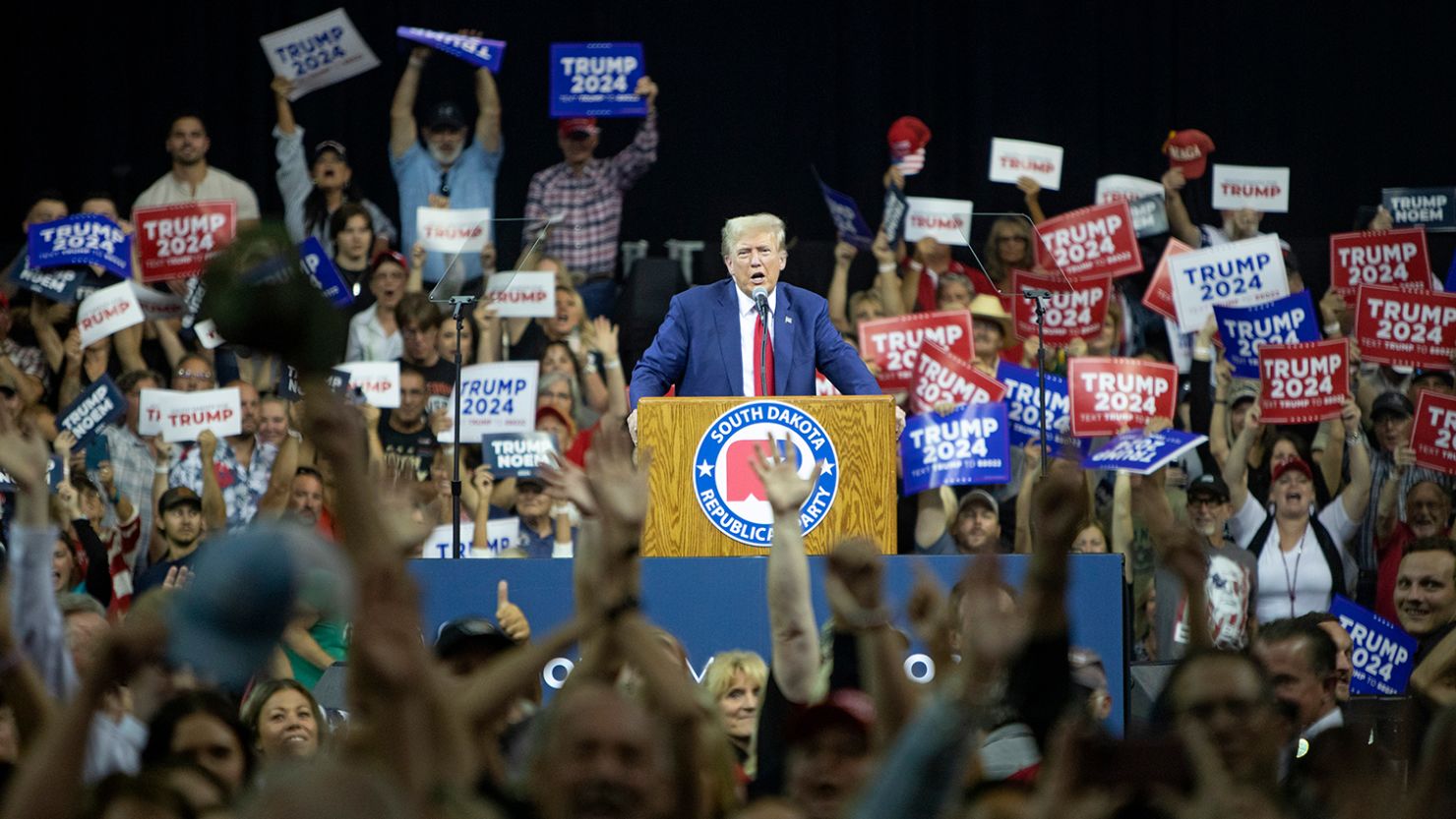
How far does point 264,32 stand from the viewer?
1152 cm

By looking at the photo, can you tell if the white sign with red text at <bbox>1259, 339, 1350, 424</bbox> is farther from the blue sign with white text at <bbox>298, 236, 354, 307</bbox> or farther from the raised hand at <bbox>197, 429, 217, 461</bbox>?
the raised hand at <bbox>197, 429, 217, 461</bbox>

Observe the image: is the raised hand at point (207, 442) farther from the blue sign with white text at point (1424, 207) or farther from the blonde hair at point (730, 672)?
the blue sign with white text at point (1424, 207)

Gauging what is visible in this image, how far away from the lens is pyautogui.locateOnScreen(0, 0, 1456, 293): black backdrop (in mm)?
11492

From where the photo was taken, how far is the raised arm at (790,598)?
11.5ft

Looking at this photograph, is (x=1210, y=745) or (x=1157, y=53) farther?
(x=1157, y=53)

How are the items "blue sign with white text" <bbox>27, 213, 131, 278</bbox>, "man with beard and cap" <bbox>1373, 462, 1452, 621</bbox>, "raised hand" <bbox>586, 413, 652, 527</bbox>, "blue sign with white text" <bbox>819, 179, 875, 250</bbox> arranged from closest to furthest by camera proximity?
"raised hand" <bbox>586, 413, 652, 527</bbox>
"man with beard and cap" <bbox>1373, 462, 1452, 621</bbox>
"blue sign with white text" <bbox>27, 213, 131, 278</bbox>
"blue sign with white text" <bbox>819, 179, 875, 250</bbox>

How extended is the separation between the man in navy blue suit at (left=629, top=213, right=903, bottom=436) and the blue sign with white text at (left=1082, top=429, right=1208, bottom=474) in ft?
3.67

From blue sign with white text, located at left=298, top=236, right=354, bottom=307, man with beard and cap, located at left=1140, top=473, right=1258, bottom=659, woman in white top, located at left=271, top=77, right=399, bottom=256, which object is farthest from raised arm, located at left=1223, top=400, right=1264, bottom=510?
woman in white top, located at left=271, top=77, right=399, bottom=256

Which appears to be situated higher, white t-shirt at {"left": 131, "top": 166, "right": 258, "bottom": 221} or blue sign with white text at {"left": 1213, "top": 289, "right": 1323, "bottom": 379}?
white t-shirt at {"left": 131, "top": 166, "right": 258, "bottom": 221}

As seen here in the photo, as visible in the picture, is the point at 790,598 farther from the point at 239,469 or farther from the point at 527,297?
the point at 527,297

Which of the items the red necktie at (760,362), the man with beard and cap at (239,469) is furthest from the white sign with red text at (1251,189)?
the man with beard and cap at (239,469)

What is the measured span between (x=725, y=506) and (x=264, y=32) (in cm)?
703

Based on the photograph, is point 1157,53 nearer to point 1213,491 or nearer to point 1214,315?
point 1214,315

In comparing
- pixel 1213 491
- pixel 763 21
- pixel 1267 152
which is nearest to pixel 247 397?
pixel 1213 491
